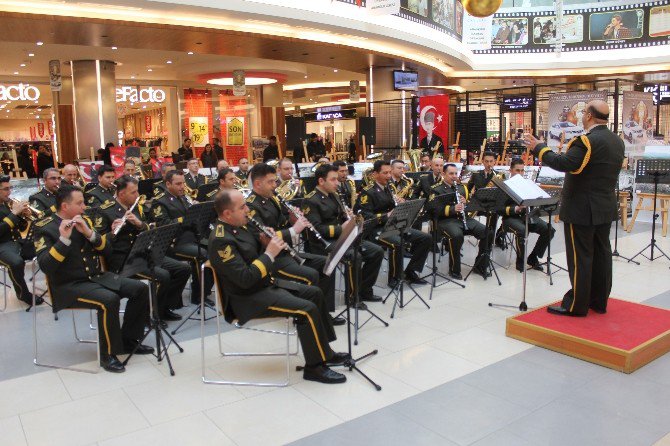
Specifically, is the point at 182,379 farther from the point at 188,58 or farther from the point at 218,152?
the point at 188,58

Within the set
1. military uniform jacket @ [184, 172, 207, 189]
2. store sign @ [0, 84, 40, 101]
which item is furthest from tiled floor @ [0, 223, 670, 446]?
store sign @ [0, 84, 40, 101]

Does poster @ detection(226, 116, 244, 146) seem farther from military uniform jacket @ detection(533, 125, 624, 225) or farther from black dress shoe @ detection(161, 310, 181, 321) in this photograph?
military uniform jacket @ detection(533, 125, 624, 225)

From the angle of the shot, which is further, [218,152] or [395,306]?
[218,152]

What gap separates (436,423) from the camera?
3.59 metres

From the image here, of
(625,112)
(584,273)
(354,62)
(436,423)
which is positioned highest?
(354,62)

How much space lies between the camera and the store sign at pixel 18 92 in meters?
18.3

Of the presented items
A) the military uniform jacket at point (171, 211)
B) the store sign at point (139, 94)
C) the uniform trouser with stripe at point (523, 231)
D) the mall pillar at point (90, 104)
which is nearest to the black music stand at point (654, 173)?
the uniform trouser with stripe at point (523, 231)

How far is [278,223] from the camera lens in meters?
5.69

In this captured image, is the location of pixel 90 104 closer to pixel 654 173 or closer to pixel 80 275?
pixel 80 275

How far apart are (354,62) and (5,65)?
32.9ft

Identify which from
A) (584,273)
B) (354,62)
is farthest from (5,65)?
(584,273)

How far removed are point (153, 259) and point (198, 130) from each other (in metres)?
18.0

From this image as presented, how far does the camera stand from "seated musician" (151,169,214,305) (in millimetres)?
6086

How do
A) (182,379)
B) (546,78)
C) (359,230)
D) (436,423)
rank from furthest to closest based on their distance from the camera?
(546,78) < (182,379) < (359,230) < (436,423)
